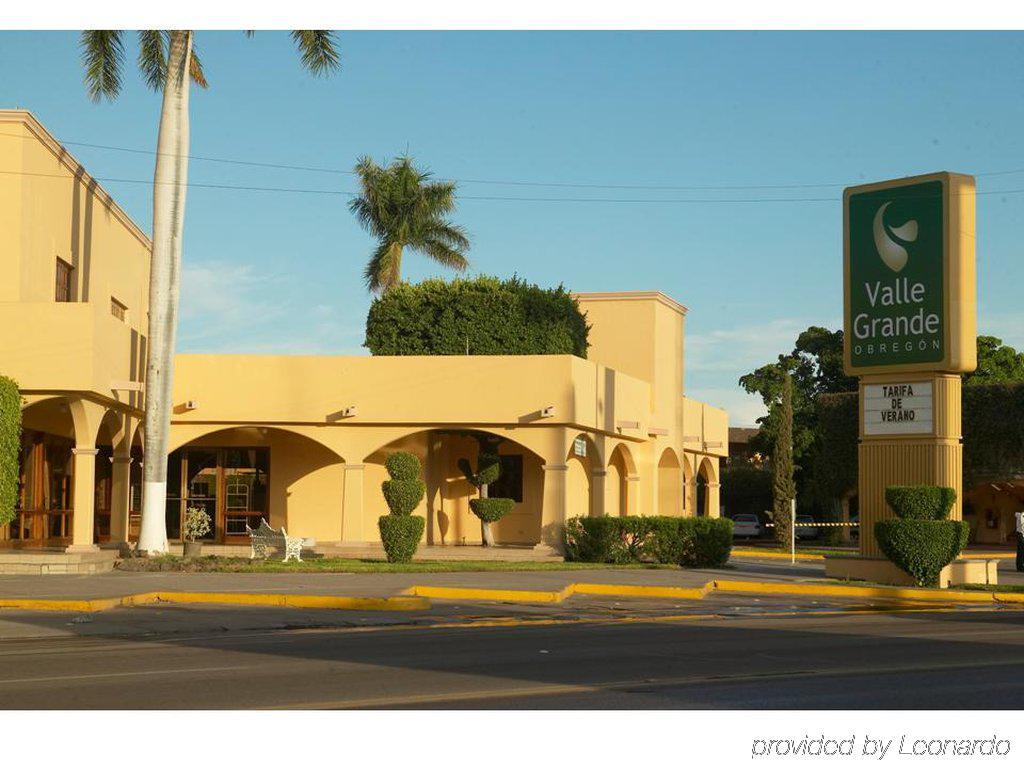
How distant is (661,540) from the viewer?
3186 centimetres

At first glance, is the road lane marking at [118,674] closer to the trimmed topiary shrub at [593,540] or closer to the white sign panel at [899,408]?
the white sign panel at [899,408]

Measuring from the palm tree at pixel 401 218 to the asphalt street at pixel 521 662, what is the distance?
117 ft

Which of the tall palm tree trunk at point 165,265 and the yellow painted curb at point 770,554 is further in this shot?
the yellow painted curb at point 770,554

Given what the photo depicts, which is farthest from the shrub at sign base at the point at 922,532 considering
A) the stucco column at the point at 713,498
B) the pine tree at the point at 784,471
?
the stucco column at the point at 713,498

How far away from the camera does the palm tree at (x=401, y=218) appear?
5466cm

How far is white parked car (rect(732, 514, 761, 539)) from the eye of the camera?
63.4 m

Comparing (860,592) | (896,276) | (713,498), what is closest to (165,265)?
(896,276)

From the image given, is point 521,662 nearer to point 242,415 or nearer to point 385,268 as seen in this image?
point 242,415

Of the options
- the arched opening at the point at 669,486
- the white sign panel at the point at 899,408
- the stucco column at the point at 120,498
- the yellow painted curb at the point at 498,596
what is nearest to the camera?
the yellow painted curb at the point at 498,596

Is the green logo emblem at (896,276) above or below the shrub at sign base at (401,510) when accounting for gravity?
above

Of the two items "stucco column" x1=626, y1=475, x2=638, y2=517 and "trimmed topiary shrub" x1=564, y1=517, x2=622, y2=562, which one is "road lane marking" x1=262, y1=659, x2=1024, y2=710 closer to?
"trimmed topiary shrub" x1=564, y1=517, x2=622, y2=562

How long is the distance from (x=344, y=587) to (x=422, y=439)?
579 inches

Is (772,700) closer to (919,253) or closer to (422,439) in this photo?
(919,253)

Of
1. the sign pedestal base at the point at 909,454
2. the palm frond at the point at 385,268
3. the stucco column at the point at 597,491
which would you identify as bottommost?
the stucco column at the point at 597,491
